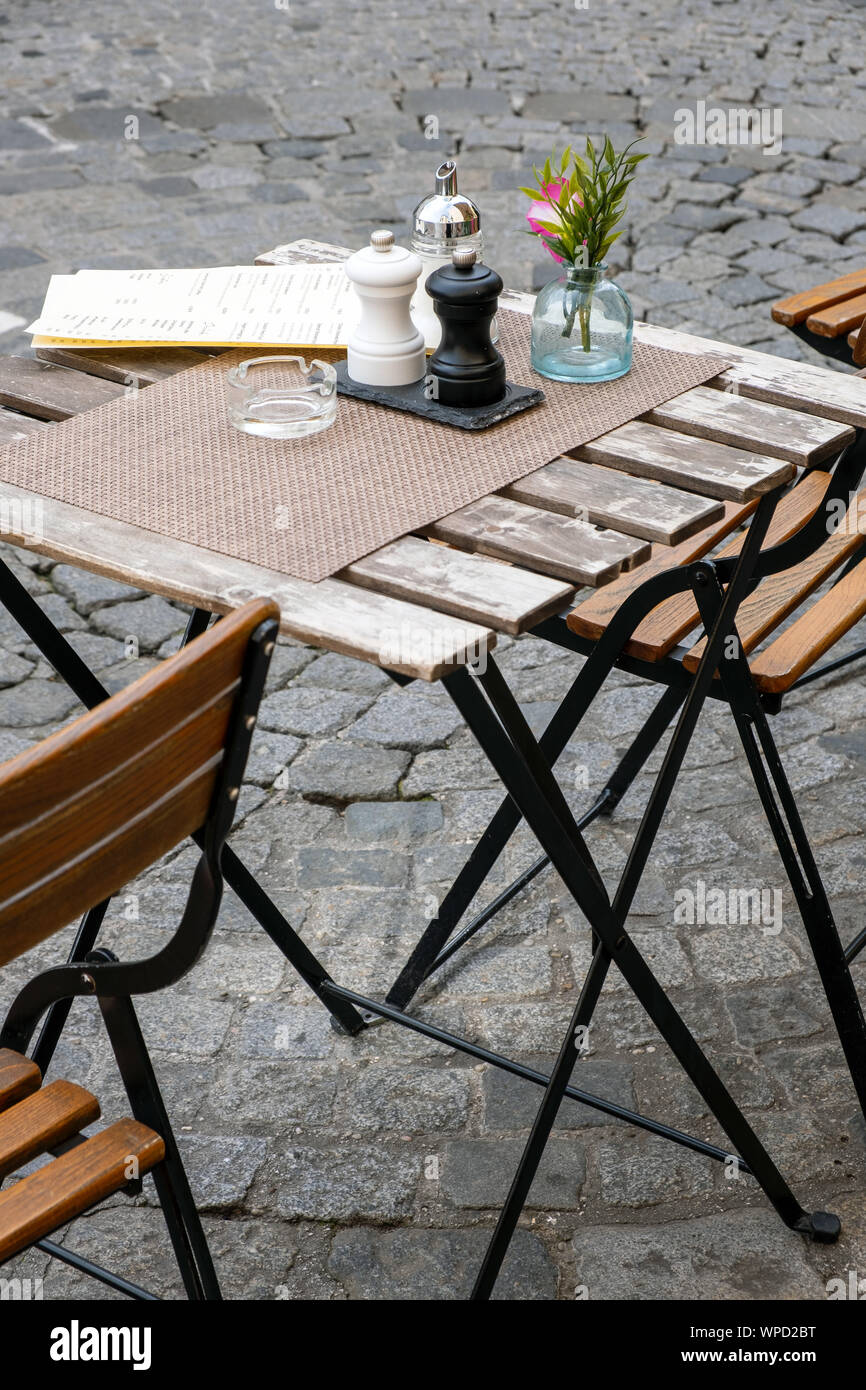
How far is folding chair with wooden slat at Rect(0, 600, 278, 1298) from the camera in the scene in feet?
4.60

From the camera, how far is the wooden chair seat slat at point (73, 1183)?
160 centimetres

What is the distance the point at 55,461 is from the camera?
216cm

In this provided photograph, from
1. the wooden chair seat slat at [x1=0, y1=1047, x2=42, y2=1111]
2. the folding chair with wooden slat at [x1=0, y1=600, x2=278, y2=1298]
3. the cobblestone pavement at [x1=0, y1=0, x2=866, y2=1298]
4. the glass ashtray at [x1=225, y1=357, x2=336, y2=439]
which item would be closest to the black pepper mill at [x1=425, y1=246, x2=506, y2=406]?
the glass ashtray at [x1=225, y1=357, x2=336, y2=439]

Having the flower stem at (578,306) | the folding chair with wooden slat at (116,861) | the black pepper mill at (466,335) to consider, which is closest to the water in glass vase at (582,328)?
the flower stem at (578,306)

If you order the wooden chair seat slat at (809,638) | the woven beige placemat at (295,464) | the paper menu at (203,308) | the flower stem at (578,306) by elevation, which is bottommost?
the wooden chair seat slat at (809,638)

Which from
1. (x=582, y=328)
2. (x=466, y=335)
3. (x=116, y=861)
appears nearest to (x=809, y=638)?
→ (x=582, y=328)

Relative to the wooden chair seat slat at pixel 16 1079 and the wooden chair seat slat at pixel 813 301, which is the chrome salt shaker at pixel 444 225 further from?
the wooden chair seat slat at pixel 16 1079

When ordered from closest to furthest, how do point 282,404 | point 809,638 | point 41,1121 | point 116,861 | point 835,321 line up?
1. point 116,861
2. point 41,1121
3. point 282,404
4. point 809,638
5. point 835,321

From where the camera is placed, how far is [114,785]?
1466mm

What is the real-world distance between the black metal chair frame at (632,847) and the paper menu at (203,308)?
0.43m

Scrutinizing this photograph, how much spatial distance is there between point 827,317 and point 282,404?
4.16ft

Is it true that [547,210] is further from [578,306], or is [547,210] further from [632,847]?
[632,847]

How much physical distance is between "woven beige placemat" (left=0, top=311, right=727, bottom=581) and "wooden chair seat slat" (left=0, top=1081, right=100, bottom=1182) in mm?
676
